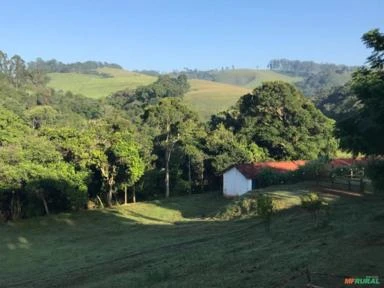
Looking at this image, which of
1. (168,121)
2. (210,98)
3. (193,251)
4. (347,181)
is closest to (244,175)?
(347,181)

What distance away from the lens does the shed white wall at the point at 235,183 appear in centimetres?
5319

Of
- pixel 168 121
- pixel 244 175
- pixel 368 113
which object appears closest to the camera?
pixel 368 113

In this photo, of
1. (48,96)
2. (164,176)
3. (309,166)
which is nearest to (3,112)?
(164,176)

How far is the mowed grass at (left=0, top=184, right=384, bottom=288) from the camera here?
44.1 feet

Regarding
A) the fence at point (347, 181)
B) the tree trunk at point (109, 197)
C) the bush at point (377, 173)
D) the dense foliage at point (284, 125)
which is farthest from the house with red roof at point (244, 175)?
the bush at point (377, 173)

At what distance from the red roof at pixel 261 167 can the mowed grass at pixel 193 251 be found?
9.49 meters

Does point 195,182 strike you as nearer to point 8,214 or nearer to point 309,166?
point 309,166

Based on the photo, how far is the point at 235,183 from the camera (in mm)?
54406

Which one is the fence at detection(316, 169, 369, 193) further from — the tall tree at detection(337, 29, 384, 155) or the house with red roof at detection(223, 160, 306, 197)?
the tall tree at detection(337, 29, 384, 155)

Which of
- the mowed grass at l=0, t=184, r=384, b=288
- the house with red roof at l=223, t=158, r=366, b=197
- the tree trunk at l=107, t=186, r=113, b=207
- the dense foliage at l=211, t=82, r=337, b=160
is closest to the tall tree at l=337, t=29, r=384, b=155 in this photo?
the mowed grass at l=0, t=184, r=384, b=288

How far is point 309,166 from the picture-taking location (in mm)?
50719

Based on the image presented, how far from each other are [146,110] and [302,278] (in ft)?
162

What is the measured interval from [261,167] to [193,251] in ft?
108

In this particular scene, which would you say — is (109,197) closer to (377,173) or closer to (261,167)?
(261,167)
